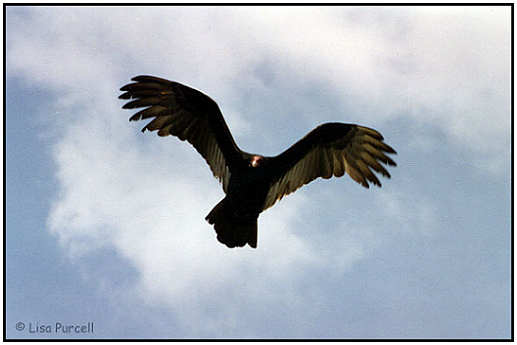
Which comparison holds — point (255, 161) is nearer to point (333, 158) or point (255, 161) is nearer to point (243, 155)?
point (243, 155)

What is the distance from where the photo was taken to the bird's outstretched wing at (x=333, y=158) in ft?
28.3

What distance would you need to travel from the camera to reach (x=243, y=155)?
8469 mm

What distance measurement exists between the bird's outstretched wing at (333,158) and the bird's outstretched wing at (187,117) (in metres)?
0.87

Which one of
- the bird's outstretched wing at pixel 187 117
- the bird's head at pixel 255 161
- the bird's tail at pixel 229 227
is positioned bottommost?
the bird's tail at pixel 229 227

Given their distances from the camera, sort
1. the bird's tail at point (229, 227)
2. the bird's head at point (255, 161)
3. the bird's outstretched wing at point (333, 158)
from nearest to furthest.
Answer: the bird's head at point (255, 161) → the bird's tail at point (229, 227) → the bird's outstretched wing at point (333, 158)

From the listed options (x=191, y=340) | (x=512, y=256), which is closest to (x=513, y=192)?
(x=512, y=256)

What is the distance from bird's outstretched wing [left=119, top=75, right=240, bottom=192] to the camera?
339 inches

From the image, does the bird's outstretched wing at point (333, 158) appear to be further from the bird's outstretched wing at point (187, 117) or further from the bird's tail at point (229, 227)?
the bird's outstretched wing at point (187, 117)

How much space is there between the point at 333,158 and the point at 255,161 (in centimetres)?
141

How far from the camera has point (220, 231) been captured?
329 inches

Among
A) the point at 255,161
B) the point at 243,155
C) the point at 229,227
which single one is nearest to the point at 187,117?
the point at 243,155

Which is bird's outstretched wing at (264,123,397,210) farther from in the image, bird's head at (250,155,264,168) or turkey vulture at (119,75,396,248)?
bird's head at (250,155,264,168)

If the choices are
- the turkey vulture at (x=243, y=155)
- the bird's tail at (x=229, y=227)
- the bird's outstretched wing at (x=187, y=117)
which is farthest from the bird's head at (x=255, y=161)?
the bird's tail at (x=229, y=227)

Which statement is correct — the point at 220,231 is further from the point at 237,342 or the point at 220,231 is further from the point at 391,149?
the point at 391,149
